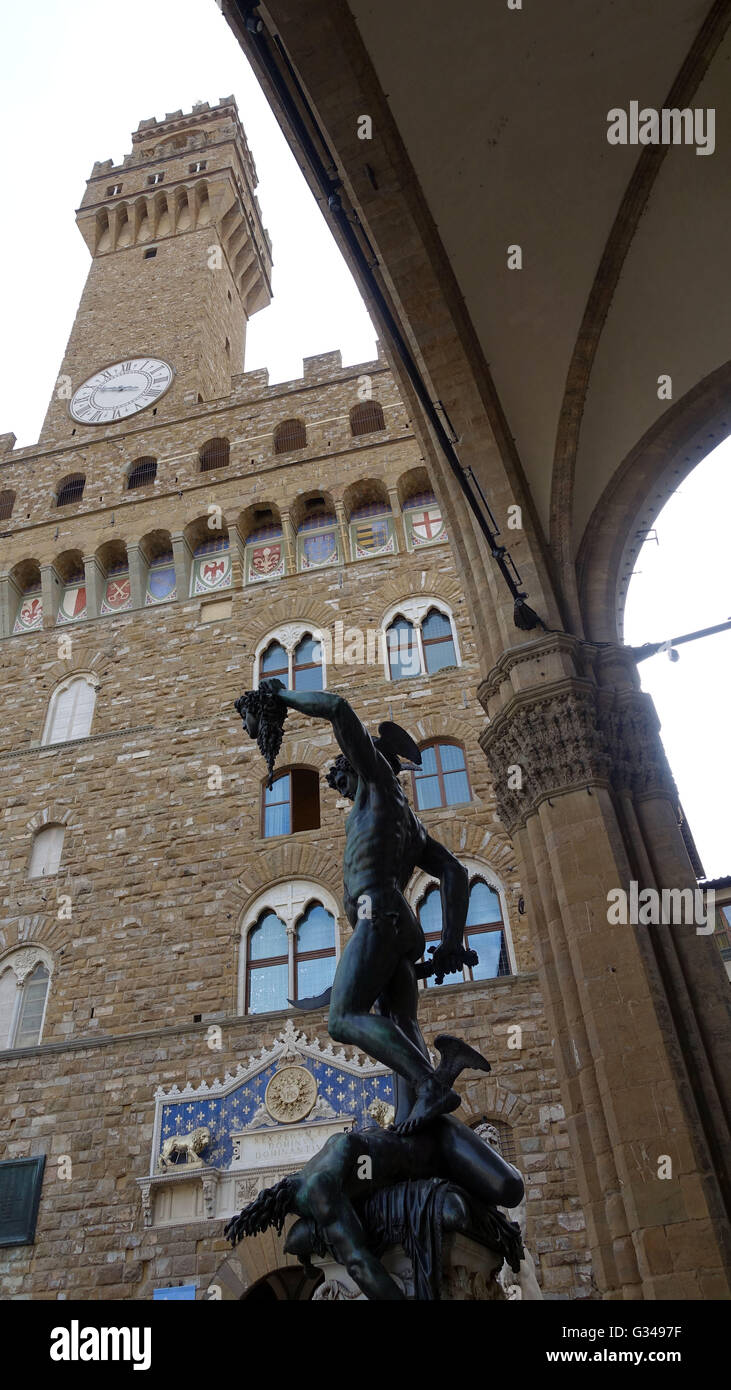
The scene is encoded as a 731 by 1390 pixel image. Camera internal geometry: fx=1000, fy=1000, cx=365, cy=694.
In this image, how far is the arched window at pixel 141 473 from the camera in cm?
1800

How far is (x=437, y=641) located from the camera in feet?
47.3

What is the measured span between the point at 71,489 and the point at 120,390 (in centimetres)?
256

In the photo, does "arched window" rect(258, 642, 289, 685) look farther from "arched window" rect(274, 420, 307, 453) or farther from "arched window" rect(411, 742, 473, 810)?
"arched window" rect(274, 420, 307, 453)

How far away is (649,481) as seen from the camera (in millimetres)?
8273

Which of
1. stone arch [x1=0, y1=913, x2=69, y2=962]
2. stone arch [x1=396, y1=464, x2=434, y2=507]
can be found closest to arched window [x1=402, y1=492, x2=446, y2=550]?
stone arch [x1=396, y1=464, x2=434, y2=507]

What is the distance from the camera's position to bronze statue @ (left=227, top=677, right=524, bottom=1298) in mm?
2891

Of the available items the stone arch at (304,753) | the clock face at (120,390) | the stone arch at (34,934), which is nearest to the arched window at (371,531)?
the stone arch at (304,753)

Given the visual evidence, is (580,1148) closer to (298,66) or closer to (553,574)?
(553,574)

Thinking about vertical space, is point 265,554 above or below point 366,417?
below

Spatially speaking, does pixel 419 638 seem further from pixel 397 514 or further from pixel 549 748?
pixel 549 748

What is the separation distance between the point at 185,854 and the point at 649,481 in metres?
7.81

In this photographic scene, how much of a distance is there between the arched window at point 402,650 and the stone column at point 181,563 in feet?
12.0

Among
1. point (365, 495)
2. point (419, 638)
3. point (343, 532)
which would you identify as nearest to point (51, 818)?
point (419, 638)

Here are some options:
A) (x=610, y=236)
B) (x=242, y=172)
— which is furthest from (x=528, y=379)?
(x=242, y=172)
